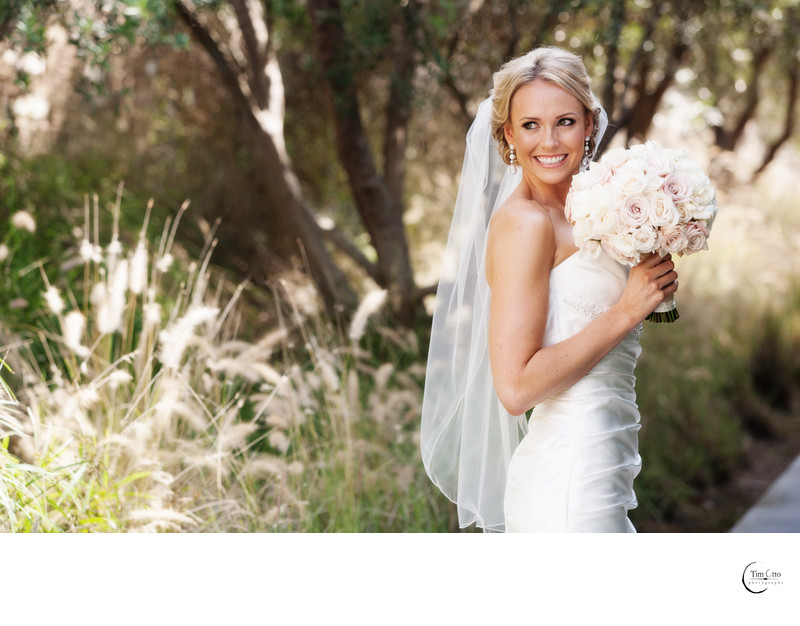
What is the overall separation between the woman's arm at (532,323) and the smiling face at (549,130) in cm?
17

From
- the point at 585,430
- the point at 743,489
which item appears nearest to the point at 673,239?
the point at 585,430

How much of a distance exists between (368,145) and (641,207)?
4407mm

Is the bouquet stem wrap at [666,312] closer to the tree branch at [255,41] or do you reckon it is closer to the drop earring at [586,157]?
the drop earring at [586,157]

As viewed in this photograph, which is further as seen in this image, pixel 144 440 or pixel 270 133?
pixel 270 133

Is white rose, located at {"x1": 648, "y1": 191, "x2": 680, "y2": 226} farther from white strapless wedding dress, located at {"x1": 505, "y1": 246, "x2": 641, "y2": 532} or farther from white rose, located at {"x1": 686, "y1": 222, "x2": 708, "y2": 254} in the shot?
white strapless wedding dress, located at {"x1": 505, "y1": 246, "x2": 641, "y2": 532}

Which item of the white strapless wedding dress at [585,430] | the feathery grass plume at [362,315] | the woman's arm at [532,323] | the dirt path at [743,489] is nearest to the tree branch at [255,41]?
the feathery grass plume at [362,315]

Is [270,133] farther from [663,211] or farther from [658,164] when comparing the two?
[663,211]

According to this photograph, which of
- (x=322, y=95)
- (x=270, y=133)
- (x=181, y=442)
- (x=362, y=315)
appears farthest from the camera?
(x=322, y=95)

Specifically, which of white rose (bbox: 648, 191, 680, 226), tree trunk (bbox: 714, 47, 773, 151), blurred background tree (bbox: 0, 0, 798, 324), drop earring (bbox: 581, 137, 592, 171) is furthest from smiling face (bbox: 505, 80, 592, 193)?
tree trunk (bbox: 714, 47, 773, 151)

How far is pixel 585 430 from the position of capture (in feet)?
8.27

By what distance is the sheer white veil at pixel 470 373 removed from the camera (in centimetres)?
299

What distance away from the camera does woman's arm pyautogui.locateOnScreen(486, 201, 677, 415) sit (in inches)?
92.5
